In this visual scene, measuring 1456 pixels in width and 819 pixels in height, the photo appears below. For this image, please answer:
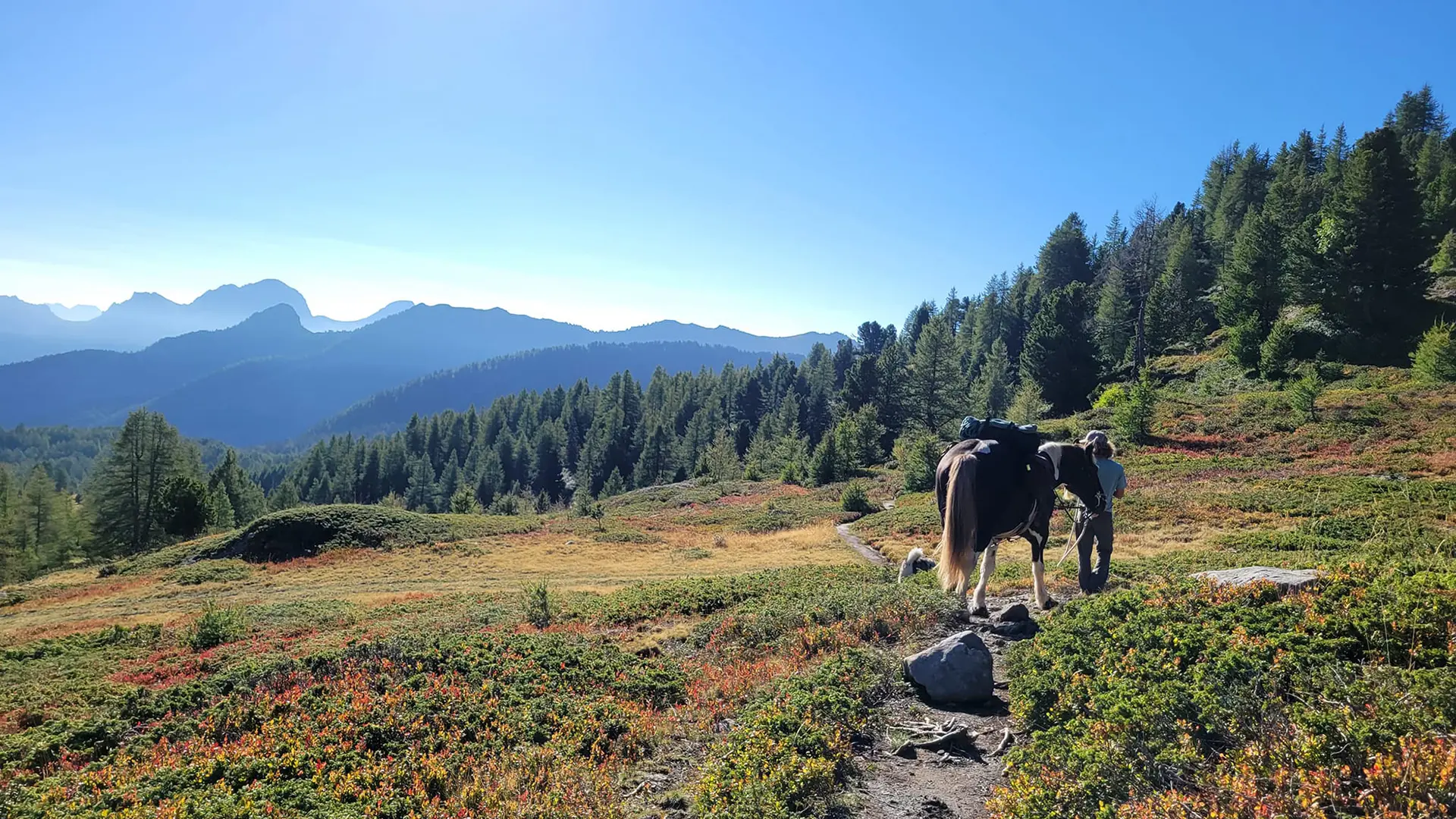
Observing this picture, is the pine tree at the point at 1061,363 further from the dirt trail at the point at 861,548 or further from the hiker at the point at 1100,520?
the hiker at the point at 1100,520

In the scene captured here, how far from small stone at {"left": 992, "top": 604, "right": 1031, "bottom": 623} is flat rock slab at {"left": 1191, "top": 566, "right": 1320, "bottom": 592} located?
8.30 feet

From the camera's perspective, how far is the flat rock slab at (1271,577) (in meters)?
7.22

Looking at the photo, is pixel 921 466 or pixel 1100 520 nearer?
pixel 1100 520

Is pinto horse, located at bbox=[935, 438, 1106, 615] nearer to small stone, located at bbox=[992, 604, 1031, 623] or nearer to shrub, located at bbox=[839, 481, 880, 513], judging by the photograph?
small stone, located at bbox=[992, 604, 1031, 623]

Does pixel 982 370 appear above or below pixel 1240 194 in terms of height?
below

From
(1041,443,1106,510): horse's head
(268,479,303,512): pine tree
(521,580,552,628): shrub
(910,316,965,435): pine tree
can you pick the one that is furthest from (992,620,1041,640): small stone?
(268,479,303,512): pine tree

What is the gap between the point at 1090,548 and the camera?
10.5 m

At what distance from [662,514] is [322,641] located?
4178 cm

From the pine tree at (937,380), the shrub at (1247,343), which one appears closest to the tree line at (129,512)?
the pine tree at (937,380)

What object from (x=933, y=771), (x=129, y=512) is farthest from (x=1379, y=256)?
(x=129, y=512)

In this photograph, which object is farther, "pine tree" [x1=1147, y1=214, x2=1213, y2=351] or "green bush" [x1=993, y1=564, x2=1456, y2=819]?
"pine tree" [x1=1147, y1=214, x2=1213, y2=351]

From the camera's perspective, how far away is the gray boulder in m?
7.47

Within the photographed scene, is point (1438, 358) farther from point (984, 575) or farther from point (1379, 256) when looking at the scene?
point (984, 575)

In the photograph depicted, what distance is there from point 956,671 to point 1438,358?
47.4 m
